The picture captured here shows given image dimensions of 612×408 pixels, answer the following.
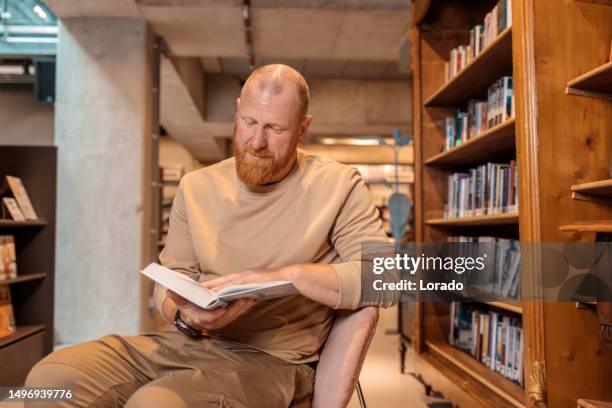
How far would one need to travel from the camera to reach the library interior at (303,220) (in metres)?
1.29

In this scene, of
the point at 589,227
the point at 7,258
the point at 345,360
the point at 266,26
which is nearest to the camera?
the point at 345,360

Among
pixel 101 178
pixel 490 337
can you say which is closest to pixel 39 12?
pixel 101 178

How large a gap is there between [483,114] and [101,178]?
3.23 metres

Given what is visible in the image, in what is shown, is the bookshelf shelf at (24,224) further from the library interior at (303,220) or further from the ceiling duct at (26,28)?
the ceiling duct at (26,28)

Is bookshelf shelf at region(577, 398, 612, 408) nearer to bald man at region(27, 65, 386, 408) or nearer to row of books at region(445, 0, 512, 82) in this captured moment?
bald man at region(27, 65, 386, 408)

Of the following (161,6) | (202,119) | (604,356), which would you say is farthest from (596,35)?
(202,119)

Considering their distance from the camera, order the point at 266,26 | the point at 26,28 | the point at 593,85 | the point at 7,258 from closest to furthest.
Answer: the point at 593,85 → the point at 7,258 → the point at 266,26 → the point at 26,28

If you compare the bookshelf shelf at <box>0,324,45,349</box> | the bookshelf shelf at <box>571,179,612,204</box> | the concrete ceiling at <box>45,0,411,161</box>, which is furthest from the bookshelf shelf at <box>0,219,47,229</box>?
the bookshelf shelf at <box>571,179,612,204</box>

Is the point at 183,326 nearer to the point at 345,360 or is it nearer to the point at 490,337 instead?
the point at 345,360

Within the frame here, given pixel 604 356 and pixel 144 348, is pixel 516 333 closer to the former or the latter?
pixel 604 356

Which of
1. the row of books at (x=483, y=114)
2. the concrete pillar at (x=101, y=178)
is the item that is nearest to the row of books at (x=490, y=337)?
the row of books at (x=483, y=114)

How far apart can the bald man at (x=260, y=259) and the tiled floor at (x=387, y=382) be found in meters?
1.35

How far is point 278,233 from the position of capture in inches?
55.2

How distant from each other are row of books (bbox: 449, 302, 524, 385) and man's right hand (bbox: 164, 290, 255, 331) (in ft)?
5.44
